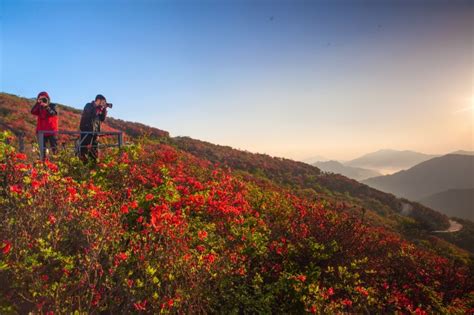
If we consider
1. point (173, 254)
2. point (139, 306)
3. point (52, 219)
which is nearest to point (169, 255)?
point (173, 254)

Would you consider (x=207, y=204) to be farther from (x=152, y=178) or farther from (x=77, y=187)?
(x=77, y=187)

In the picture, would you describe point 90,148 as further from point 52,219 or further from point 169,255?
point 169,255

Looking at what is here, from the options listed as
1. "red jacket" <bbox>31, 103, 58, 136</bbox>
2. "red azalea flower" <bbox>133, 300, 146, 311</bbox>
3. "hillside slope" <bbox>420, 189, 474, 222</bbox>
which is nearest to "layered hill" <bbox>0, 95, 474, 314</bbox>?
"red azalea flower" <bbox>133, 300, 146, 311</bbox>

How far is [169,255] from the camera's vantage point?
15.3 ft

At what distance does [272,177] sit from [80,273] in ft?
67.7

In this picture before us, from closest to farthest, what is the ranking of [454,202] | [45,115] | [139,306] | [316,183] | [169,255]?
1. [139,306]
2. [169,255]
3. [45,115]
4. [316,183]
5. [454,202]

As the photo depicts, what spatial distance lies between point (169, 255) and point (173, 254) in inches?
4.2

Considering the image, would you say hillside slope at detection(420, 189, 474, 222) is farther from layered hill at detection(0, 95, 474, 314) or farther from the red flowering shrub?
the red flowering shrub

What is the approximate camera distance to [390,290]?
6852 mm

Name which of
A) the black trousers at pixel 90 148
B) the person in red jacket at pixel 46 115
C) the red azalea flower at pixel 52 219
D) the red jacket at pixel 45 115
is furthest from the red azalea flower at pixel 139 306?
the red jacket at pixel 45 115

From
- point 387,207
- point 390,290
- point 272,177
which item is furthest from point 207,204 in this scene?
point 387,207

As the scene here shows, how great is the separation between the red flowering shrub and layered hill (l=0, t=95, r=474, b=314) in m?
0.03

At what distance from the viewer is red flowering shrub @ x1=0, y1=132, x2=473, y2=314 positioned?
3.96 metres

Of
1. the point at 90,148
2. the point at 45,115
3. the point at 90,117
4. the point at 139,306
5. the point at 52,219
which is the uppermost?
the point at 90,117
